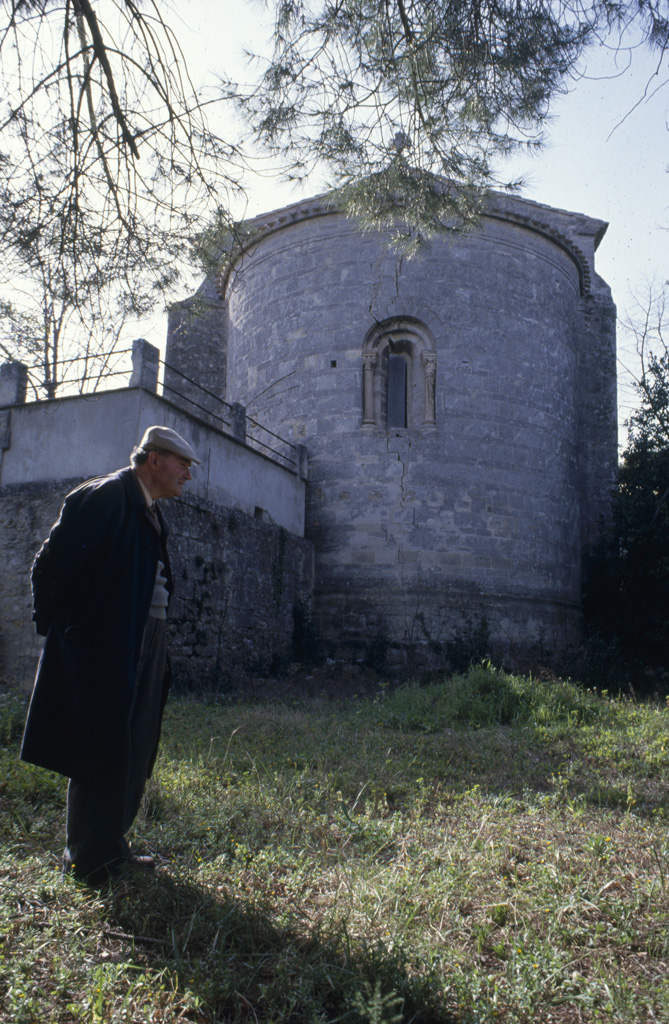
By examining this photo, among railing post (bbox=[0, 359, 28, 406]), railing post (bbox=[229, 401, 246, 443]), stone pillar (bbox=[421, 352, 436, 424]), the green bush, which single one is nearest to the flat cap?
the green bush

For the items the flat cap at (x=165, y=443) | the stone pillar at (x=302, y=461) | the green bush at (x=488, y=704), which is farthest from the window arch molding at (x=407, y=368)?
the flat cap at (x=165, y=443)

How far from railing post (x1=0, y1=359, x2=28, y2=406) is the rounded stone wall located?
4.24m

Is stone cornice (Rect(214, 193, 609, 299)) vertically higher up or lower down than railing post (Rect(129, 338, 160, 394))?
higher up

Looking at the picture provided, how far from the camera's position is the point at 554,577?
13.6 meters

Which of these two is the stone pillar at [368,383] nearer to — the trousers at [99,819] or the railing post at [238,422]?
the railing post at [238,422]

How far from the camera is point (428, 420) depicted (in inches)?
521

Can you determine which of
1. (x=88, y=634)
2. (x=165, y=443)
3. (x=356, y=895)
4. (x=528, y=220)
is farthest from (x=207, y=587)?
(x=528, y=220)

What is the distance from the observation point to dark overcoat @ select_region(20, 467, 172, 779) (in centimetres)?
312

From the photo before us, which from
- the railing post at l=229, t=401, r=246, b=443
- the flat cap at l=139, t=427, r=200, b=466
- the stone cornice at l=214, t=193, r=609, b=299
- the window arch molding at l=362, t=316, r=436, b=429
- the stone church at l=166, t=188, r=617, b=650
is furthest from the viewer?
the stone cornice at l=214, t=193, r=609, b=299

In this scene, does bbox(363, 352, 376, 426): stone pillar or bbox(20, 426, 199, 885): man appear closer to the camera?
bbox(20, 426, 199, 885): man

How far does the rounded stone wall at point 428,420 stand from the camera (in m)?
12.9

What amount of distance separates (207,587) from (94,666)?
739 cm

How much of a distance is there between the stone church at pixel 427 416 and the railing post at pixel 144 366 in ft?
13.8

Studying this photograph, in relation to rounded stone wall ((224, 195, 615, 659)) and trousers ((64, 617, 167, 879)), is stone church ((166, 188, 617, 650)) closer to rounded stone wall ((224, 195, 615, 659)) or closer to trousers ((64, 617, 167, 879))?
rounded stone wall ((224, 195, 615, 659))
